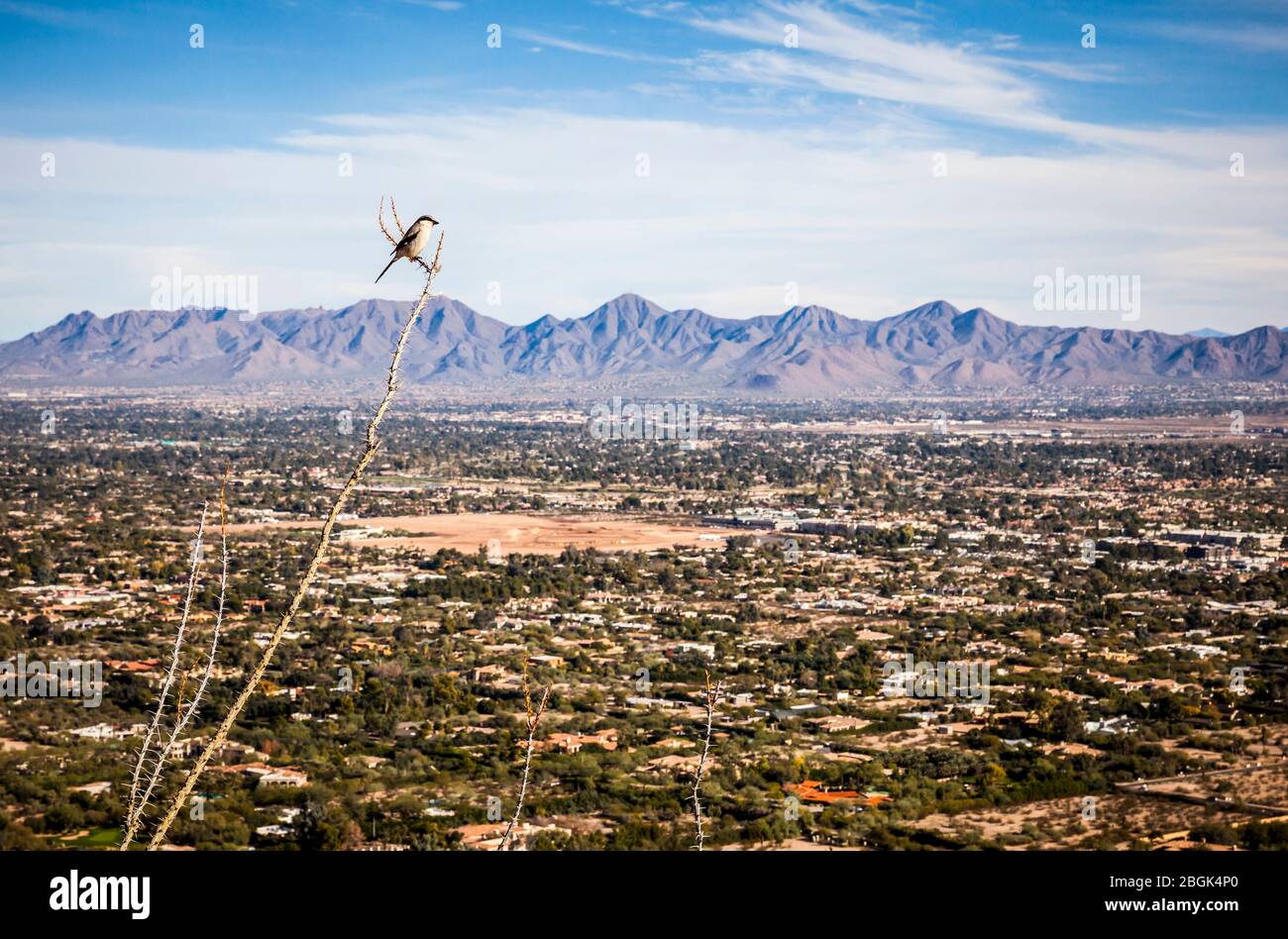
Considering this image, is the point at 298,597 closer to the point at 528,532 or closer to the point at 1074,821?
the point at 1074,821

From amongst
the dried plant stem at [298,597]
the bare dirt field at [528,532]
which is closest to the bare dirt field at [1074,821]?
the dried plant stem at [298,597]

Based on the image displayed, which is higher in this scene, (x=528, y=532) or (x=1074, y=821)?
(x=528, y=532)

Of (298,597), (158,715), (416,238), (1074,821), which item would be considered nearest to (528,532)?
(1074,821)

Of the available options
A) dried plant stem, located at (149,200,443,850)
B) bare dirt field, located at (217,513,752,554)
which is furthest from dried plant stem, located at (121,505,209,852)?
bare dirt field, located at (217,513,752,554)

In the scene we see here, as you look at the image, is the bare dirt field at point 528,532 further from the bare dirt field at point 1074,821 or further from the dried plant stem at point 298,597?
the dried plant stem at point 298,597

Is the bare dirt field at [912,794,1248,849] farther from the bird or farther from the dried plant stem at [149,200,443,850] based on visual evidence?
the dried plant stem at [149,200,443,850]
